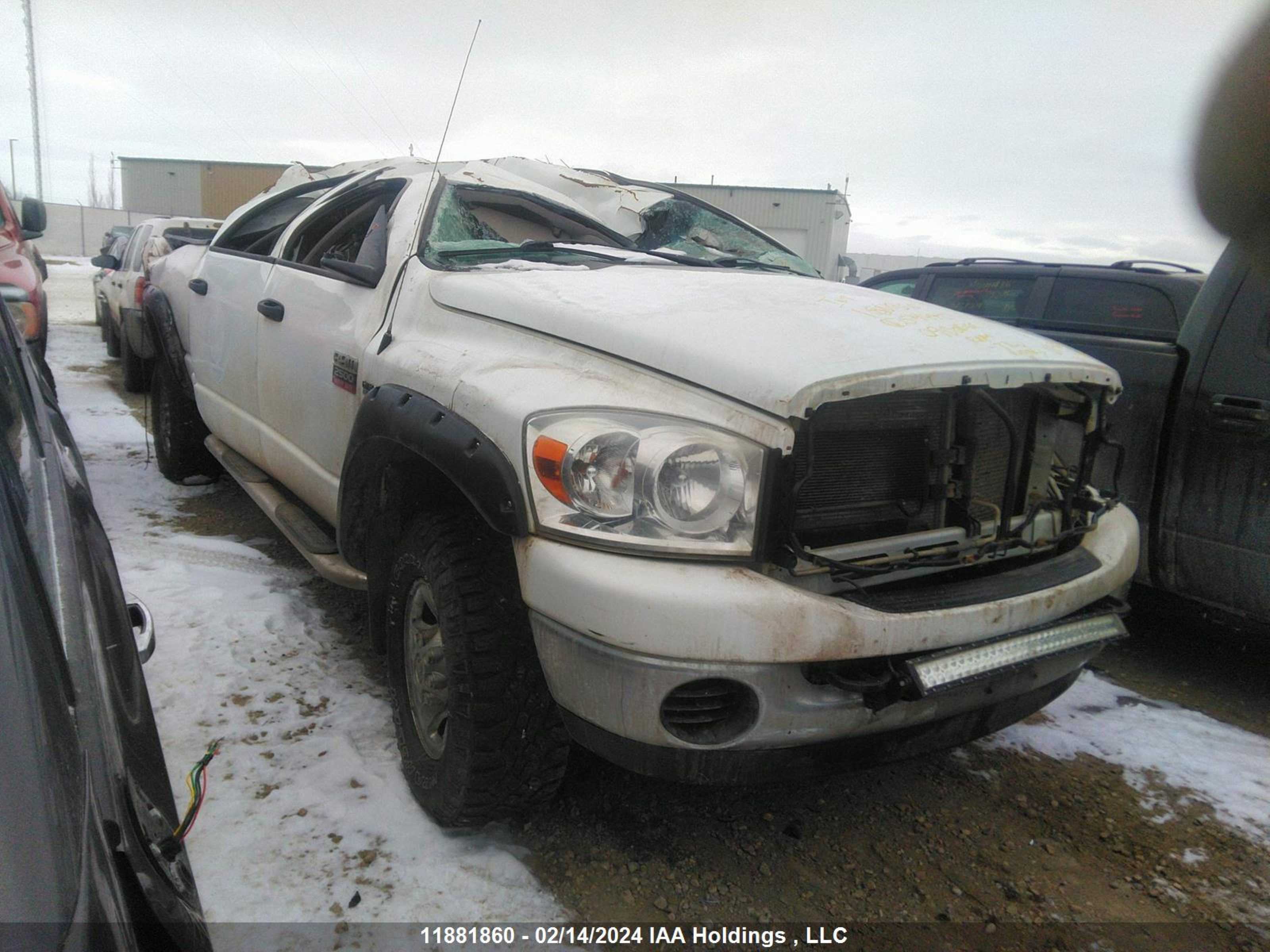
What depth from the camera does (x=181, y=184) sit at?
40.1 meters

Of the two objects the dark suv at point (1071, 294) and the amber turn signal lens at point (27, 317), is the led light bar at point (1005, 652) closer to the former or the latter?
the dark suv at point (1071, 294)

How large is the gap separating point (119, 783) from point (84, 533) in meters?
0.71

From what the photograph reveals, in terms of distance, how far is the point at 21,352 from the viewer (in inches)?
74.0

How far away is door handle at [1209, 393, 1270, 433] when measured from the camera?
3.09 m

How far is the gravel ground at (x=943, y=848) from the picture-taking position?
2143 millimetres

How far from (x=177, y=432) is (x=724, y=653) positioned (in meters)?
4.38

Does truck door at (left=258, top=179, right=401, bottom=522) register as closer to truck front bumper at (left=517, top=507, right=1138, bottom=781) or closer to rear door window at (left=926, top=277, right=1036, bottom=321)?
truck front bumper at (left=517, top=507, right=1138, bottom=781)

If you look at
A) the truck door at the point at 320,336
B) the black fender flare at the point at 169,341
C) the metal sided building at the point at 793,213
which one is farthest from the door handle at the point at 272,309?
the metal sided building at the point at 793,213

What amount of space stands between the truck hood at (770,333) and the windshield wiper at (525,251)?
23 centimetres

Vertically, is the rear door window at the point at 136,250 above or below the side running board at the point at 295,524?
above

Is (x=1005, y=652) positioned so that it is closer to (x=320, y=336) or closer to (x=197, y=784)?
(x=197, y=784)

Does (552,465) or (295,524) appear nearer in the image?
(552,465)

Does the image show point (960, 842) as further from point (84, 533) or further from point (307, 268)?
point (307, 268)

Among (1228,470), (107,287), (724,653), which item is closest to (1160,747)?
(1228,470)
